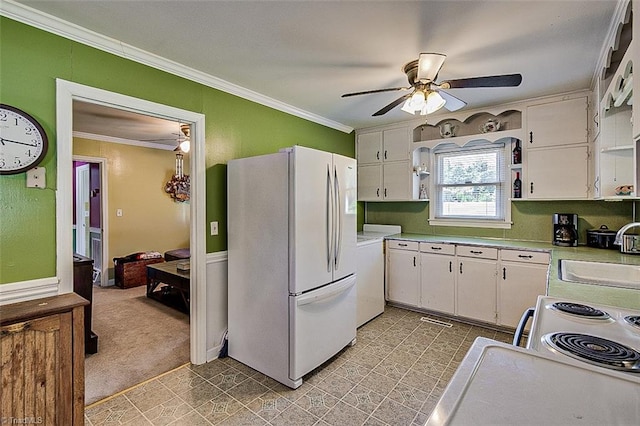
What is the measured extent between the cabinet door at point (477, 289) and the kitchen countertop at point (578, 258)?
224 mm

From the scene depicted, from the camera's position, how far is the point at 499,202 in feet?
12.1

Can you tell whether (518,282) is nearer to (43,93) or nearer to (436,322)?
(436,322)

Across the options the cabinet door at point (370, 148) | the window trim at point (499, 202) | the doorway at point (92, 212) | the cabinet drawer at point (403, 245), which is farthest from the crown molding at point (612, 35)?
the doorway at point (92, 212)

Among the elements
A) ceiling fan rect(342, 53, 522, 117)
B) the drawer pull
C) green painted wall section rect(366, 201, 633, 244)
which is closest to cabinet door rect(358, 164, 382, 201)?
green painted wall section rect(366, 201, 633, 244)

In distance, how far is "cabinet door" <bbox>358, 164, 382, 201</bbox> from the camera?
4.35 metres

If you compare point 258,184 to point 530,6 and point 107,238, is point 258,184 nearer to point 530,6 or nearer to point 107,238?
point 530,6

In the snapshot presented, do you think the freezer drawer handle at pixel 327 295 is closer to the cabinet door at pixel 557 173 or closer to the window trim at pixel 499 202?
the window trim at pixel 499 202

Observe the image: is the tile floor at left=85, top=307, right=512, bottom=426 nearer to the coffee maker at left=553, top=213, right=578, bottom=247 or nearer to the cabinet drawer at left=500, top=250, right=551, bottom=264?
the cabinet drawer at left=500, top=250, right=551, bottom=264

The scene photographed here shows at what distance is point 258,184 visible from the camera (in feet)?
8.09

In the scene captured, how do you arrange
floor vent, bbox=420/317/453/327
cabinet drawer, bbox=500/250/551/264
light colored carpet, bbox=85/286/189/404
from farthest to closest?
floor vent, bbox=420/317/453/327
cabinet drawer, bbox=500/250/551/264
light colored carpet, bbox=85/286/189/404

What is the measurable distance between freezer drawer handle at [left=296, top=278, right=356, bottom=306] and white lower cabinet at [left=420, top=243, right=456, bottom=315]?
1170mm

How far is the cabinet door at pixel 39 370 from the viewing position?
1.44 meters

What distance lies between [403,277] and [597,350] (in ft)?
9.39

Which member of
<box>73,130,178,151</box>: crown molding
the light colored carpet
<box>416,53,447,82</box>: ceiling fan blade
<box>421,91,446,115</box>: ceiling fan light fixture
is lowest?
the light colored carpet
